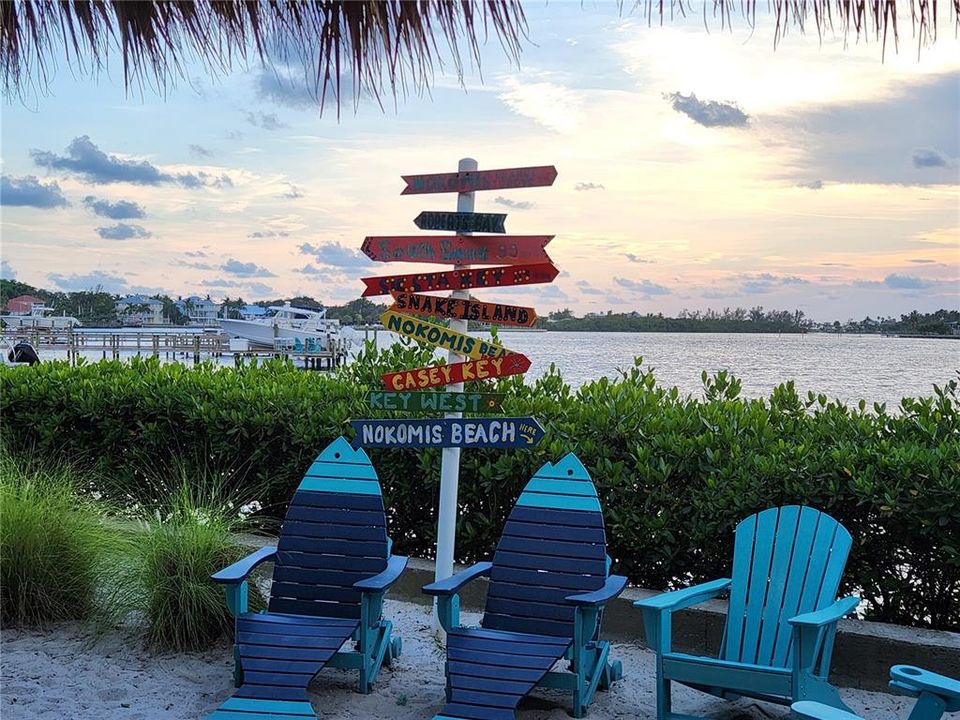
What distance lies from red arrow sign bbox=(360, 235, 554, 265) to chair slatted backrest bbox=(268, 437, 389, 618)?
0.97m

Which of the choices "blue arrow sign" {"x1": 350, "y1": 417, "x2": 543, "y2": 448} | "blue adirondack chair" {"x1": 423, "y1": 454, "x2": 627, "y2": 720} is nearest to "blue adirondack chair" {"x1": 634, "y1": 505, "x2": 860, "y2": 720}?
"blue adirondack chair" {"x1": 423, "y1": 454, "x2": 627, "y2": 720}

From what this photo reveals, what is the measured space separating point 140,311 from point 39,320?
18.8 metres

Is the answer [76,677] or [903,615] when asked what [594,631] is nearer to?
[903,615]

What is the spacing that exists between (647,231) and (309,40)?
9.30 metres

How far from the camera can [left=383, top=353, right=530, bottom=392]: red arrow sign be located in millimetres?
4055

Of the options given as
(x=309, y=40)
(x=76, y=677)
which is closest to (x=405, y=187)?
(x=309, y=40)

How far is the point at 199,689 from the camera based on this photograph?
3699 millimetres

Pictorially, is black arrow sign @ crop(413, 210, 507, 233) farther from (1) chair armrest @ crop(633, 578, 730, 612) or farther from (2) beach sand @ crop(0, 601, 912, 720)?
(2) beach sand @ crop(0, 601, 912, 720)

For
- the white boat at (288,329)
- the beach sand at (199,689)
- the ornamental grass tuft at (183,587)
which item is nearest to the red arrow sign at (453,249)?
the ornamental grass tuft at (183,587)

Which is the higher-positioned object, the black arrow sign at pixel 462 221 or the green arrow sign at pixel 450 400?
the black arrow sign at pixel 462 221

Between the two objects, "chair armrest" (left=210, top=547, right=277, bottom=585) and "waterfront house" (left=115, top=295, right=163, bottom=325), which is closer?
"chair armrest" (left=210, top=547, right=277, bottom=585)

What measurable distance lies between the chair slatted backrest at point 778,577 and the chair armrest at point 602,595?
19.2 inches

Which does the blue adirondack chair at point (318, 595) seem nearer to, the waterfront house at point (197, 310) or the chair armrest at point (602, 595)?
the chair armrest at point (602, 595)

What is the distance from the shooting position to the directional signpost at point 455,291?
4066 millimetres
